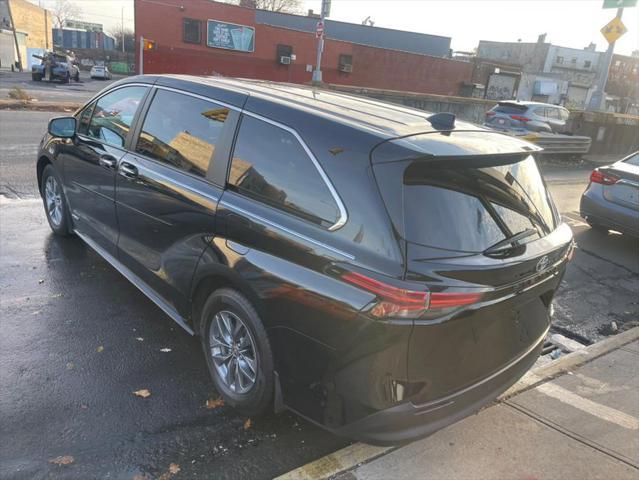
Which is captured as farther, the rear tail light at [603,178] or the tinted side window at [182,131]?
the rear tail light at [603,178]

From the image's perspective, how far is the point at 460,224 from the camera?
2.34 m

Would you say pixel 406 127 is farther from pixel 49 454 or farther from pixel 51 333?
pixel 51 333

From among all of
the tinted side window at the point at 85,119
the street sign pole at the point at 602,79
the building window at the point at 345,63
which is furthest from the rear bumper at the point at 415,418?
the building window at the point at 345,63

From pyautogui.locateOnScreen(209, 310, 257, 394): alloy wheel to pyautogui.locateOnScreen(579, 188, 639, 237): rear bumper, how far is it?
5.98m

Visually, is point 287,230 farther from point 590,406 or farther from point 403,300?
point 590,406

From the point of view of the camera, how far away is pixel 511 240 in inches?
99.7

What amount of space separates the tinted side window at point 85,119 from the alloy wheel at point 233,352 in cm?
258

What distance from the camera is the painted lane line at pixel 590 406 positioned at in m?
3.21

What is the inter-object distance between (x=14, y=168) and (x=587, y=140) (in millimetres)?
15369

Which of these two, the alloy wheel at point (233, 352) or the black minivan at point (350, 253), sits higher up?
the black minivan at point (350, 253)

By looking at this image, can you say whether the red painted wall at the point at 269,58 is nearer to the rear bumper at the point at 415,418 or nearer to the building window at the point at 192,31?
the building window at the point at 192,31

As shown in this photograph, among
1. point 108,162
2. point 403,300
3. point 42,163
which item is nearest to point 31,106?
point 42,163

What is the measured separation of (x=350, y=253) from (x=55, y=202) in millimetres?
4171

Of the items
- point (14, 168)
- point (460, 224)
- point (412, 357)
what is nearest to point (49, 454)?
point (412, 357)
